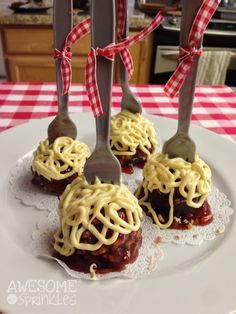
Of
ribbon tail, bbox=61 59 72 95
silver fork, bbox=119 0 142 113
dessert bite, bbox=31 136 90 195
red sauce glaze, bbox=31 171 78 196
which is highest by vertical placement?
ribbon tail, bbox=61 59 72 95

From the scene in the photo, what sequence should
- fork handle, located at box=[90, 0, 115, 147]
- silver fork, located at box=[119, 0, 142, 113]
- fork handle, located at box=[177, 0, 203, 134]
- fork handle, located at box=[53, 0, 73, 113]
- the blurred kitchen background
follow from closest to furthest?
fork handle, located at box=[90, 0, 115, 147] → fork handle, located at box=[177, 0, 203, 134] → fork handle, located at box=[53, 0, 73, 113] → silver fork, located at box=[119, 0, 142, 113] → the blurred kitchen background

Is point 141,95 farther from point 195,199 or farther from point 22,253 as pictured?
point 22,253

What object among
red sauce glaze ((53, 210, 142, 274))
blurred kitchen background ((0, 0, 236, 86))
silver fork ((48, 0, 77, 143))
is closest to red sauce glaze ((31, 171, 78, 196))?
silver fork ((48, 0, 77, 143))

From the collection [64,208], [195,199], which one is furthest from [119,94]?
[64,208]

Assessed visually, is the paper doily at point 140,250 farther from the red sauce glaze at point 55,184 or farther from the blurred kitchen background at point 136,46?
the blurred kitchen background at point 136,46

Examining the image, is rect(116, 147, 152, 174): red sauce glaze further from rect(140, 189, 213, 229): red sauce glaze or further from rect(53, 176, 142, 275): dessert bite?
rect(53, 176, 142, 275): dessert bite

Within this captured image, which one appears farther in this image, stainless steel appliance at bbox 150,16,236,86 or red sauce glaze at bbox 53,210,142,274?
stainless steel appliance at bbox 150,16,236,86
